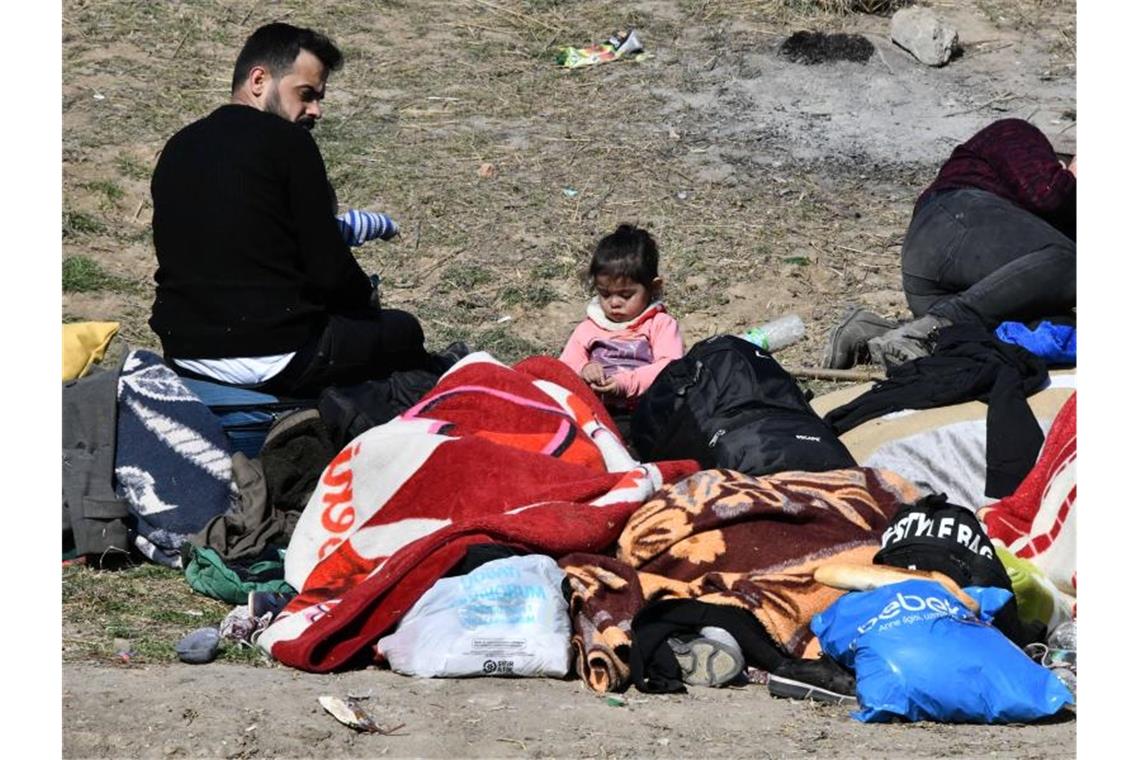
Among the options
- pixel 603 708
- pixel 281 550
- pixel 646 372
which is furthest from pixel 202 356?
pixel 603 708

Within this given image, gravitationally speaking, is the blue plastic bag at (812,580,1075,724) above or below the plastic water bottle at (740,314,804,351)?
below

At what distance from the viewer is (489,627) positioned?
4.20 metres

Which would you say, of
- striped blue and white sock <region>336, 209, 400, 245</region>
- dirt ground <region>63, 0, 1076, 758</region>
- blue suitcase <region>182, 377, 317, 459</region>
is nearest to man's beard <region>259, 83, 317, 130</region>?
striped blue and white sock <region>336, 209, 400, 245</region>

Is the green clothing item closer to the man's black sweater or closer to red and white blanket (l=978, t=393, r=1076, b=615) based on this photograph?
the man's black sweater

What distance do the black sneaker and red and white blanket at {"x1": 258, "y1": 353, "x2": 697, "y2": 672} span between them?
27.6 inches

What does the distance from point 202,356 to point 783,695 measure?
2.48 meters

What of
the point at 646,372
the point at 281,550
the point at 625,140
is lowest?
the point at 281,550

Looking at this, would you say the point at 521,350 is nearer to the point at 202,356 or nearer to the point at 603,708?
the point at 202,356

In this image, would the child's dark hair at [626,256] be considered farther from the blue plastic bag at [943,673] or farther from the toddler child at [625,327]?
the blue plastic bag at [943,673]

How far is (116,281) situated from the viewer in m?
8.10

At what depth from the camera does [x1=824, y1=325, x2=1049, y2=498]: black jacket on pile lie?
5.49 meters

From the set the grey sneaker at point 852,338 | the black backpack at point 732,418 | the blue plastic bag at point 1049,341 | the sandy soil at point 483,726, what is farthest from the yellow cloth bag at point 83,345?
the blue plastic bag at point 1049,341

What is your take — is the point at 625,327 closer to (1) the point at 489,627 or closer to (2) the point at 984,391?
(2) the point at 984,391

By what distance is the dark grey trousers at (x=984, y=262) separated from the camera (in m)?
6.62
